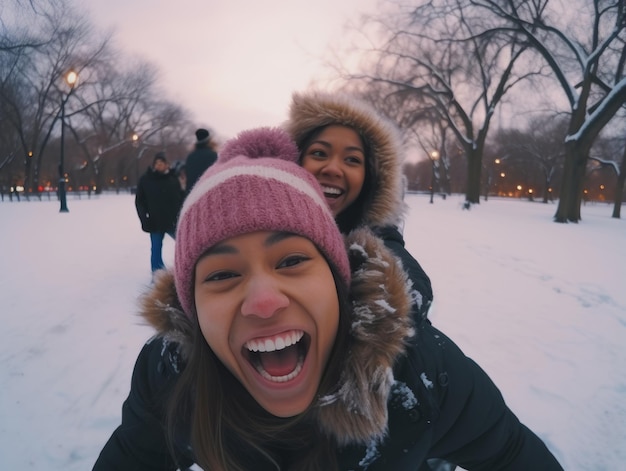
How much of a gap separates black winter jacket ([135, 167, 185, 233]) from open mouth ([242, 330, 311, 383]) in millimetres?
4790

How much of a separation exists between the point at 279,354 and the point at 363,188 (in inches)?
58.2

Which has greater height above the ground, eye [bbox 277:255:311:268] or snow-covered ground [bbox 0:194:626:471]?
eye [bbox 277:255:311:268]

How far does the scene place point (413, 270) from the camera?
1.94 meters

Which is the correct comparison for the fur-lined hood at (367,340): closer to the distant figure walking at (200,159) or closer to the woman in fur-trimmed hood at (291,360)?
the woman in fur-trimmed hood at (291,360)

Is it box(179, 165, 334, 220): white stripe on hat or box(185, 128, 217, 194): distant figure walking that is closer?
box(179, 165, 334, 220): white stripe on hat

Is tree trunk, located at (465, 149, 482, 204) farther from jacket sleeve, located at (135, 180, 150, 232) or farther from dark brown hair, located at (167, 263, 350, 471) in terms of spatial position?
dark brown hair, located at (167, 263, 350, 471)

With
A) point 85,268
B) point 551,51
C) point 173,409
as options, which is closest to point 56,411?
point 173,409

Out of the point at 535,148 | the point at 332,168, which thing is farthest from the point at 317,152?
the point at 535,148

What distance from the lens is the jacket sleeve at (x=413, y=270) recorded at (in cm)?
161

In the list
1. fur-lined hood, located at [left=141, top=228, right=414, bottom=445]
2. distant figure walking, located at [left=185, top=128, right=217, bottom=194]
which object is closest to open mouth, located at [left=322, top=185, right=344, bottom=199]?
fur-lined hood, located at [left=141, top=228, right=414, bottom=445]

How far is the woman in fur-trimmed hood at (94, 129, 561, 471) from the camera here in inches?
46.3

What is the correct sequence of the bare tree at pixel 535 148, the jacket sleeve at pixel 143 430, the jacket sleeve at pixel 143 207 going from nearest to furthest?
the jacket sleeve at pixel 143 430 < the jacket sleeve at pixel 143 207 < the bare tree at pixel 535 148

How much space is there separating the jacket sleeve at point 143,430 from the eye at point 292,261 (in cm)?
67

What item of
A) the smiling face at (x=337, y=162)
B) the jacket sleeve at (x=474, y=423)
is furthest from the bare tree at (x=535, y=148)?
the jacket sleeve at (x=474, y=423)
